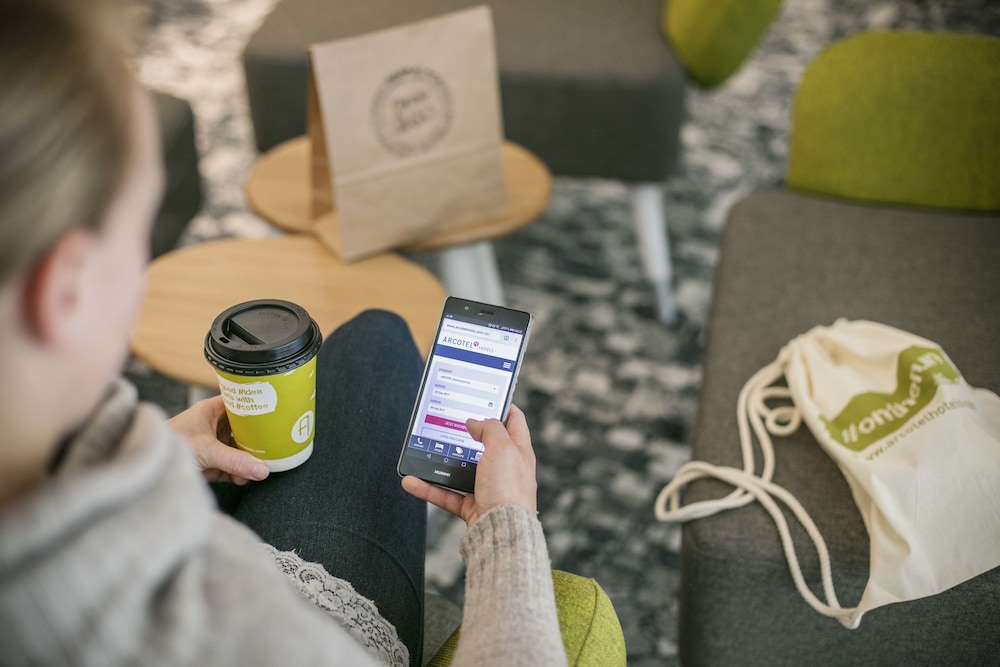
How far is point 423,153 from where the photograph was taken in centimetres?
139

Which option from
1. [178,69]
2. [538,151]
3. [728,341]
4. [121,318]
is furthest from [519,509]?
[178,69]

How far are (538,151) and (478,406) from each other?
1245mm

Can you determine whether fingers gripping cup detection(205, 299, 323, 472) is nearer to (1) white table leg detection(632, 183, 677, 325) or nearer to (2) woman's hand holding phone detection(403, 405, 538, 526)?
(2) woman's hand holding phone detection(403, 405, 538, 526)

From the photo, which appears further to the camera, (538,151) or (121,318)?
(538,151)

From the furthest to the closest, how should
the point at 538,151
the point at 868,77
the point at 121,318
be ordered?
the point at 538,151 < the point at 868,77 < the point at 121,318

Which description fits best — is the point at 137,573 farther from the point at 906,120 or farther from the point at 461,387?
the point at 906,120

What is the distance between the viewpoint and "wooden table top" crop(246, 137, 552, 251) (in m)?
1.50

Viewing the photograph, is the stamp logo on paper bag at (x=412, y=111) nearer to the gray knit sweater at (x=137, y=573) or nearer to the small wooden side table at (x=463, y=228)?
the small wooden side table at (x=463, y=228)

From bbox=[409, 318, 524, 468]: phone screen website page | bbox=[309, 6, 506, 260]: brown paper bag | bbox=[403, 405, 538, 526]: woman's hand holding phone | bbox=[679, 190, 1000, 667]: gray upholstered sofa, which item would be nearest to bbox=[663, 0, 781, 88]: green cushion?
bbox=[679, 190, 1000, 667]: gray upholstered sofa

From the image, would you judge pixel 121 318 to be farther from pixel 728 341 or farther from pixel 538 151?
pixel 538 151

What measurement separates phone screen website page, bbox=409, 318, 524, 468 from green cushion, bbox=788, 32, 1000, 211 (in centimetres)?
91

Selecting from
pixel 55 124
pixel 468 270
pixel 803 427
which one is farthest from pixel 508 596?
pixel 468 270

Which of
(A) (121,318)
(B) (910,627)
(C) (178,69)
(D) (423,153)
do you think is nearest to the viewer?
(A) (121,318)

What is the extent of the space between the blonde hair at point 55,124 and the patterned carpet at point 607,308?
0.53 m
